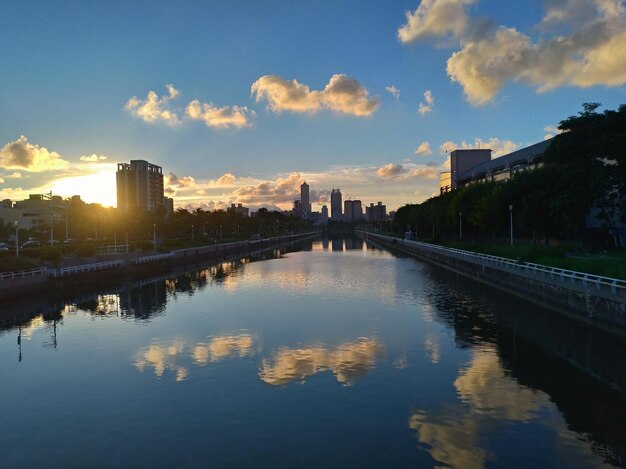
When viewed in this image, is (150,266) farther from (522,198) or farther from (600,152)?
(600,152)

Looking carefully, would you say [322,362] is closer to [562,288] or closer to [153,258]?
[562,288]

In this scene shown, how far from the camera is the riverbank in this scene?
120ft

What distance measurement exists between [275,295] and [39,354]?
65.7ft

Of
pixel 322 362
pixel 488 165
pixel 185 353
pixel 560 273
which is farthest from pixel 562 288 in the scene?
pixel 488 165

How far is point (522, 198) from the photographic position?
54.8m

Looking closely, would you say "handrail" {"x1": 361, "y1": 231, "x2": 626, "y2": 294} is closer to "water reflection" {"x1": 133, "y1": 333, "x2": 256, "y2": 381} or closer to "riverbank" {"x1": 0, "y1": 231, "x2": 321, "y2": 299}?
"water reflection" {"x1": 133, "y1": 333, "x2": 256, "y2": 381}

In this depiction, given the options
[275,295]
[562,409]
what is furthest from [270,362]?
[275,295]

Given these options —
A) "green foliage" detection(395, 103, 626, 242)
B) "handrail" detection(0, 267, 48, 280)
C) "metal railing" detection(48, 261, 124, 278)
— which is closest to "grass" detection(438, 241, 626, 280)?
"green foliage" detection(395, 103, 626, 242)

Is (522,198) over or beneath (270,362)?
over

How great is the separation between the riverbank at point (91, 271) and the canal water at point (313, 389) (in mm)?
5118

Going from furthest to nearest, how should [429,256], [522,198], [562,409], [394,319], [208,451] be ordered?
[429,256]
[522,198]
[394,319]
[562,409]
[208,451]

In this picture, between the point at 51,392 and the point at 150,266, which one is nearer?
the point at 51,392

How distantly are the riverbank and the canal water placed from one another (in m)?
5.12

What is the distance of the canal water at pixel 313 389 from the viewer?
1195 cm
